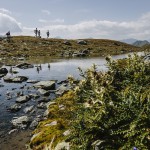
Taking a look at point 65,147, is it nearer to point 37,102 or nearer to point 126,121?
point 126,121

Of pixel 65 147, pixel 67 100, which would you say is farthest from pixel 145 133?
pixel 67 100

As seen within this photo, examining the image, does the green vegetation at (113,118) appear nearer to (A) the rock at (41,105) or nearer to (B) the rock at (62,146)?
(B) the rock at (62,146)

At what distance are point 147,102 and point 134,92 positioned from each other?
124cm

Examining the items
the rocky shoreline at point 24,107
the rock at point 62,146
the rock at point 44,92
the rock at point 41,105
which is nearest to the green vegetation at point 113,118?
the rock at point 62,146

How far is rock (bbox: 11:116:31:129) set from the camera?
18.6 meters

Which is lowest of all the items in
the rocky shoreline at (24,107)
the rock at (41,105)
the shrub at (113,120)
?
the rocky shoreline at (24,107)

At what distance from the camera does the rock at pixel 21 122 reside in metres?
18.6

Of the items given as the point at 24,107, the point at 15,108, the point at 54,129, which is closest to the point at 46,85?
the point at 24,107

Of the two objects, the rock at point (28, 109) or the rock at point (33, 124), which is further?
the rock at point (28, 109)

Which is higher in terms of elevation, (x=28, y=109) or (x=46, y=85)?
(x=46, y=85)

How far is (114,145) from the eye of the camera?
9133 mm

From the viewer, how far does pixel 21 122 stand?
62.1ft

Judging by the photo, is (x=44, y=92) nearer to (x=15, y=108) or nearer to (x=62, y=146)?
(x=15, y=108)

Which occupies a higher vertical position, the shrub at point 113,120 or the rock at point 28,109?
the shrub at point 113,120
